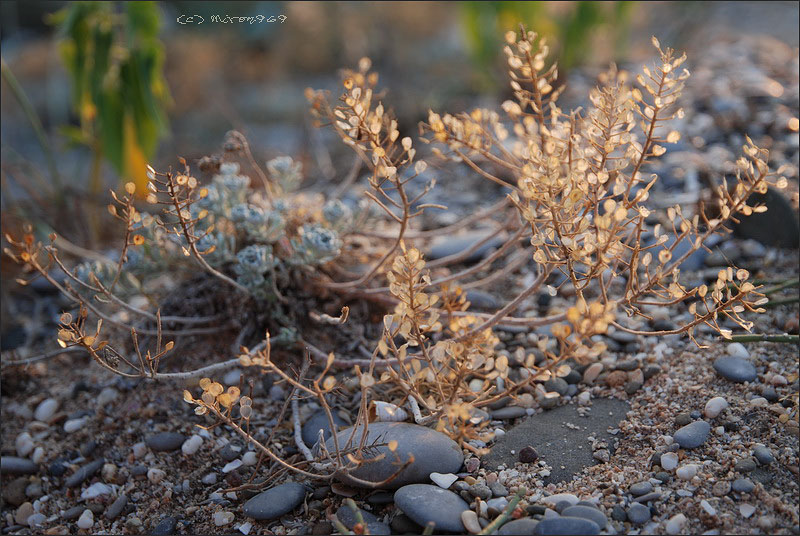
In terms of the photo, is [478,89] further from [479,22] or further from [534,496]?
[534,496]

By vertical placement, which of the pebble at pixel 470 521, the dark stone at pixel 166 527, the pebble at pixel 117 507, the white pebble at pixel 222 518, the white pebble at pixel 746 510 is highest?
the white pebble at pixel 746 510

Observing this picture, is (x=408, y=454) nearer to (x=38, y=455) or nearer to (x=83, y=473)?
(x=83, y=473)

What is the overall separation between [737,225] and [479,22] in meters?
2.03

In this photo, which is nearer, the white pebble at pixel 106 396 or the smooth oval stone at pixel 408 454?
the smooth oval stone at pixel 408 454

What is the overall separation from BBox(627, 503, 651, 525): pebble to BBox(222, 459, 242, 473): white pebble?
3.30 feet

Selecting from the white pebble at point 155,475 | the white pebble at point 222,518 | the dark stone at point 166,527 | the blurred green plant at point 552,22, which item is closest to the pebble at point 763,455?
the white pebble at point 222,518

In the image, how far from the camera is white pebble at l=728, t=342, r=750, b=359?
1.98 metres

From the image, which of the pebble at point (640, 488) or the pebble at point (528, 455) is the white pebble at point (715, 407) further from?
the pebble at point (528, 455)

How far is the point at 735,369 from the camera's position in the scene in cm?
189

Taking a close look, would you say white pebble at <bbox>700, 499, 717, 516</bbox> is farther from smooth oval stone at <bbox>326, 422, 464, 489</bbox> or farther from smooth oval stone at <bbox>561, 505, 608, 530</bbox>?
smooth oval stone at <bbox>326, 422, 464, 489</bbox>

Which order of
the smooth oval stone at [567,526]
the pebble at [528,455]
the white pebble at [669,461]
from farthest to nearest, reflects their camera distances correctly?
the pebble at [528,455]
the white pebble at [669,461]
the smooth oval stone at [567,526]

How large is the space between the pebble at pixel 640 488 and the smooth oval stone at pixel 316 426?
2.52ft

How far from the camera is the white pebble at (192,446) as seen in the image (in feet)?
6.41

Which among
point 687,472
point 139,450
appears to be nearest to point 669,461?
point 687,472
